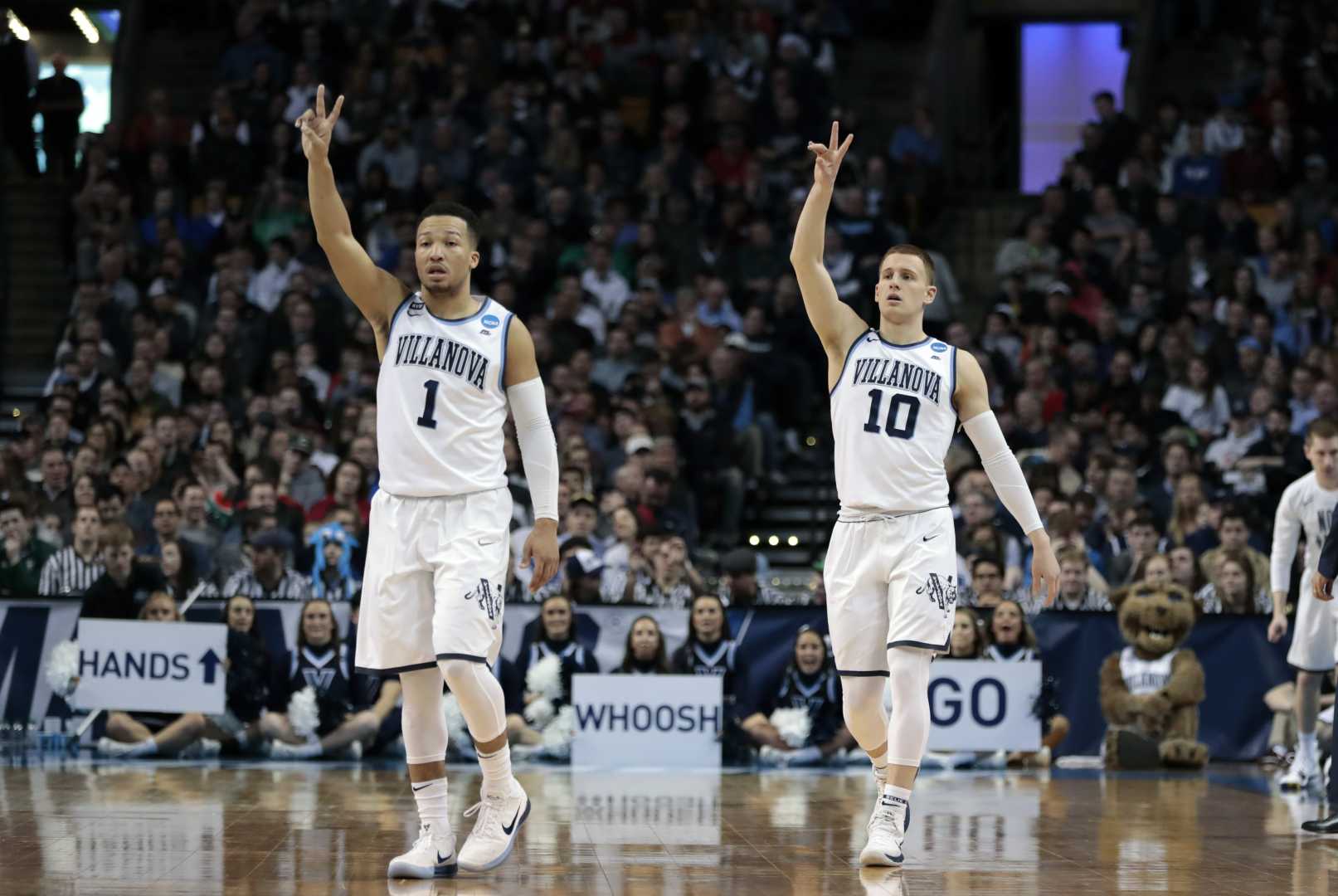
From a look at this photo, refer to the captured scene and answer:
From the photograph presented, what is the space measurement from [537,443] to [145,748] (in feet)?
20.1

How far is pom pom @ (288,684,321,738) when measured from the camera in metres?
12.6

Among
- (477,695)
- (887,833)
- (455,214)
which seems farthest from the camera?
(887,833)

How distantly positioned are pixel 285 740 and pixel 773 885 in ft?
20.4

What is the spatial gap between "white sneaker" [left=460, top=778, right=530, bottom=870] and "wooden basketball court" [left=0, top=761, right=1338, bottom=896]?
0.25ft

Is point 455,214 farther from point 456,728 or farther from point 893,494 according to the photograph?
point 456,728

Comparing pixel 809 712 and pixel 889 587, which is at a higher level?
pixel 889 587

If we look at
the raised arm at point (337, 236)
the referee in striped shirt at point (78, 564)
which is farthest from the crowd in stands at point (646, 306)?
the raised arm at point (337, 236)

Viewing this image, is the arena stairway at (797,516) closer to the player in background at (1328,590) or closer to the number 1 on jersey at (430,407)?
the player in background at (1328,590)

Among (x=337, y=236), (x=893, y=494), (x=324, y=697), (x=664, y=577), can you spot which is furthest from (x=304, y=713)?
(x=337, y=236)

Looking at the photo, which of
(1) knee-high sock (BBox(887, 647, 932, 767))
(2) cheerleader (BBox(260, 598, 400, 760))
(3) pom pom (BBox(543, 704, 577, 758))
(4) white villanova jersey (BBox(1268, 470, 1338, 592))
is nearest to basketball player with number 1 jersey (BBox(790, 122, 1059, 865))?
(1) knee-high sock (BBox(887, 647, 932, 767))

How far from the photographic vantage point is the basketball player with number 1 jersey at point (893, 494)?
773 cm

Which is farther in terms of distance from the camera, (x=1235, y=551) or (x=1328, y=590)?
(x=1235, y=551)

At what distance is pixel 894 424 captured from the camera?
792cm

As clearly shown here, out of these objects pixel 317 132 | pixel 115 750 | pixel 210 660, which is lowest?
pixel 115 750
